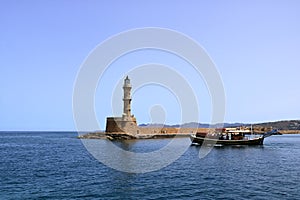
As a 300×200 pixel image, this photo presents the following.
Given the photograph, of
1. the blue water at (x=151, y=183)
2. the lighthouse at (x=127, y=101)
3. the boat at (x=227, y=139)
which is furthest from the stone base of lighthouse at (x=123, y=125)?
the blue water at (x=151, y=183)

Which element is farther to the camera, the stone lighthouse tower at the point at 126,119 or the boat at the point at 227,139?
the stone lighthouse tower at the point at 126,119

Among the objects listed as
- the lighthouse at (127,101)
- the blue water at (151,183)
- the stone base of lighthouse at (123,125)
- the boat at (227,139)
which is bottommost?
the blue water at (151,183)

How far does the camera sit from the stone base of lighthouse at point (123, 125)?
319 ft

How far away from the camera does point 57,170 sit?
3412 centimetres

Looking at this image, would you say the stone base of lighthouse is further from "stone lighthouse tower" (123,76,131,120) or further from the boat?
the boat

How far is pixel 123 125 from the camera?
320 ft

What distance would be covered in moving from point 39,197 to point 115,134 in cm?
7512

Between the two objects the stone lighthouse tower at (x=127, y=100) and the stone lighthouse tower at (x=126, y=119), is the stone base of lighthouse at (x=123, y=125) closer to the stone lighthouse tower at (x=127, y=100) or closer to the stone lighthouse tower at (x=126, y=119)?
the stone lighthouse tower at (x=126, y=119)

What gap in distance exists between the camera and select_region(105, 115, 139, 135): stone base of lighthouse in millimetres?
97137

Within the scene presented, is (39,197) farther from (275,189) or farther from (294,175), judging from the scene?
(294,175)

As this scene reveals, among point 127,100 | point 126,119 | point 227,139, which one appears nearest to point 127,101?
point 127,100

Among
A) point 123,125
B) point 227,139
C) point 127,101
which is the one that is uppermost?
point 127,101

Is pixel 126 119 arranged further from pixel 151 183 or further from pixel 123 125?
pixel 151 183

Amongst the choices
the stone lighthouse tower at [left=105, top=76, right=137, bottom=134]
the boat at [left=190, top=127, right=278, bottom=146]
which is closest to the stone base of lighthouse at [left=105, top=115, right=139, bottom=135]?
the stone lighthouse tower at [left=105, top=76, right=137, bottom=134]
